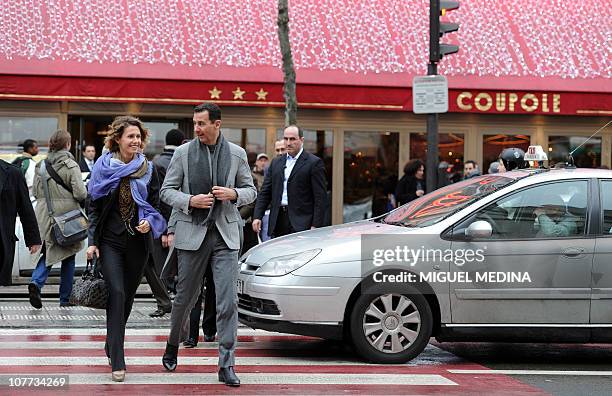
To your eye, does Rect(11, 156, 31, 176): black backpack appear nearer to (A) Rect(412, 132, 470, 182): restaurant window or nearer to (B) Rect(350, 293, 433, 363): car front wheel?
(A) Rect(412, 132, 470, 182): restaurant window

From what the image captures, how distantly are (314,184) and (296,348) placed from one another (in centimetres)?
220

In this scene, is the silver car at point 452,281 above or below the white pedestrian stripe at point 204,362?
above

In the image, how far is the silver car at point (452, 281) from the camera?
838 centimetres

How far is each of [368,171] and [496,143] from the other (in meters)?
2.34

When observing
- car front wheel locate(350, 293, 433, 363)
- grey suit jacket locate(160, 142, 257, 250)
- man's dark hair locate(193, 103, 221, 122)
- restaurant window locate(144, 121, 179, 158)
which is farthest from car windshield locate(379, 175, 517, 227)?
restaurant window locate(144, 121, 179, 158)

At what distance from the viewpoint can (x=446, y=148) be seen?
19.5 meters

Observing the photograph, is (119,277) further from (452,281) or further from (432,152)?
(432,152)

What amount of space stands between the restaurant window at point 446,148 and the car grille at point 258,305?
10.8m

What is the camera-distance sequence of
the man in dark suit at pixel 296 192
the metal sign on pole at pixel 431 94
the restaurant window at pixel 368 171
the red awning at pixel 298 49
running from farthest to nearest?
the restaurant window at pixel 368 171
the red awning at pixel 298 49
the metal sign on pole at pixel 431 94
the man in dark suit at pixel 296 192

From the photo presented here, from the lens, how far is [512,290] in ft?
27.9

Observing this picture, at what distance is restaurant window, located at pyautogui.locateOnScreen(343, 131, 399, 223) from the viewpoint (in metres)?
19.1

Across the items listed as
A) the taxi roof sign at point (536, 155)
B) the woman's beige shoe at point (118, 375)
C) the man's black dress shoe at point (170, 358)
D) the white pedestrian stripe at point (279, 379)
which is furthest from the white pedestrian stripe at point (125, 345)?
the taxi roof sign at point (536, 155)

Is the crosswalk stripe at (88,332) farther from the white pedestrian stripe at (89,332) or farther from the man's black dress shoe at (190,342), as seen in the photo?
the man's black dress shoe at (190,342)

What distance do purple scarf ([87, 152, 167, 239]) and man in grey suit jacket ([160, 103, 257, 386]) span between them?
172 millimetres
